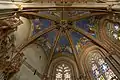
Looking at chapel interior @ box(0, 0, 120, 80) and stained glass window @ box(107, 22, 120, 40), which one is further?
stained glass window @ box(107, 22, 120, 40)

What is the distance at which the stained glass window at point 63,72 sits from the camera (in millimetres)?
14575

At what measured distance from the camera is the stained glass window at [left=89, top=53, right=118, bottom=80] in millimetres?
13066

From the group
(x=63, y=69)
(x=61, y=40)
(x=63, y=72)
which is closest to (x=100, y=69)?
(x=63, y=72)

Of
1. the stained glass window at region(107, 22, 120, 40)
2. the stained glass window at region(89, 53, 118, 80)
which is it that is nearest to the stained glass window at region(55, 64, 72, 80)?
the stained glass window at region(89, 53, 118, 80)

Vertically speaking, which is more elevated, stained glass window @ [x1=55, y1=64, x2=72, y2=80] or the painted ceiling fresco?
the painted ceiling fresco

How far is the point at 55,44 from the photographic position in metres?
15.1

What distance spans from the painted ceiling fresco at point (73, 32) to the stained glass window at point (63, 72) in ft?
3.81

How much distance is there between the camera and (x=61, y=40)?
15336mm

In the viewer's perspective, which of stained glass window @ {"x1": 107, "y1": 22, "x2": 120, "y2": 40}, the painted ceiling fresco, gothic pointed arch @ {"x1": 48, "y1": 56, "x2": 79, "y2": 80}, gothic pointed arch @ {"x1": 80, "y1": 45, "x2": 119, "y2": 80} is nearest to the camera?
stained glass window @ {"x1": 107, "y1": 22, "x2": 120, "y2": 40}

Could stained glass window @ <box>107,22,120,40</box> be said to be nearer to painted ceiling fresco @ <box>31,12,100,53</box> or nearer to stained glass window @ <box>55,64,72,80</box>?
painted ceiling fresco @ <box>31,12,100,53</box>

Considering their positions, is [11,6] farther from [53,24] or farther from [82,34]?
[82,34]

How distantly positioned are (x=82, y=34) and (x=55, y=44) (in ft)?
6.53

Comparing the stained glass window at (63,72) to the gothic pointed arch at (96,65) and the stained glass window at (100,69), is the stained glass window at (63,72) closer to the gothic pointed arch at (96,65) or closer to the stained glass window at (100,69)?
the gothic pointed arch at (96,65)

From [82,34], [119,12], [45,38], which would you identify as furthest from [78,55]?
[119,12]
